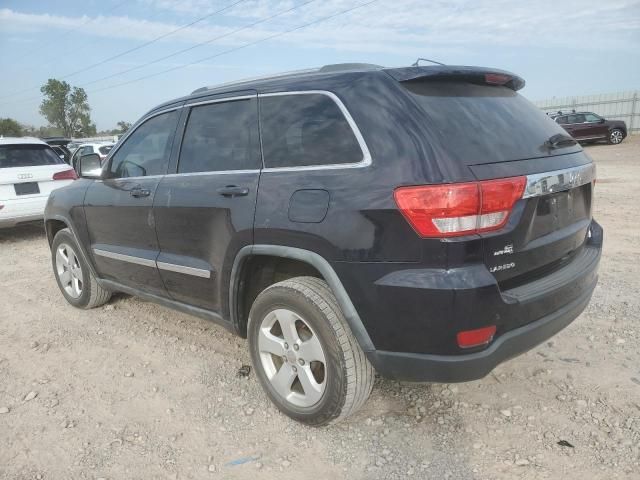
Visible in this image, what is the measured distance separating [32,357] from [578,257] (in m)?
3.77

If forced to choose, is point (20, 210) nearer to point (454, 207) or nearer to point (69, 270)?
point (69, 270)

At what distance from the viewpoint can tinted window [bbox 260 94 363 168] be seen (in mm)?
2488

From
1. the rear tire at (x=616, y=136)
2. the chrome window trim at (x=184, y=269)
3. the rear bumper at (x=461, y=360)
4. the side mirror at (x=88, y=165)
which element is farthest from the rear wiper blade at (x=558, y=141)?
the rear tire at (x=616, y=136)

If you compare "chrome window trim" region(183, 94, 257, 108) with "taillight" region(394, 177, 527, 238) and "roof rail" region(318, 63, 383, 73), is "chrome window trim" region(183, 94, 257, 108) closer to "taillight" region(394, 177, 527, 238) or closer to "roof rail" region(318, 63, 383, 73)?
"roof rail" region(318, 63, 383, 73)

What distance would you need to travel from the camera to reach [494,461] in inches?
95.8

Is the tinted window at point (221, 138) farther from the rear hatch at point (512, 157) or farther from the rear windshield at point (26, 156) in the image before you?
the rear windshield at point (26, 156)

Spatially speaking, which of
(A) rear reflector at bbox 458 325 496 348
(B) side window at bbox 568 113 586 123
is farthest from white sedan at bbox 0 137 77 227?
(B) side window at bbox 568 113 586 123

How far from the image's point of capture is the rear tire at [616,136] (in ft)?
72.3

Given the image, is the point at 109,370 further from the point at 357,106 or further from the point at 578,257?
the point at 578,257

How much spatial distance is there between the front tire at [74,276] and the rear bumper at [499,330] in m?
3.14

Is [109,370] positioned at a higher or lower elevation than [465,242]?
lower

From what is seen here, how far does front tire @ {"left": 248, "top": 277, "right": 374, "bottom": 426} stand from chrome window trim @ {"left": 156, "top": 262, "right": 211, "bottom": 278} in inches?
18.6

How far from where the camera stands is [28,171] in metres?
7.84

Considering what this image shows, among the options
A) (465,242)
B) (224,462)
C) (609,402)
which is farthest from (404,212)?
(609,402)
